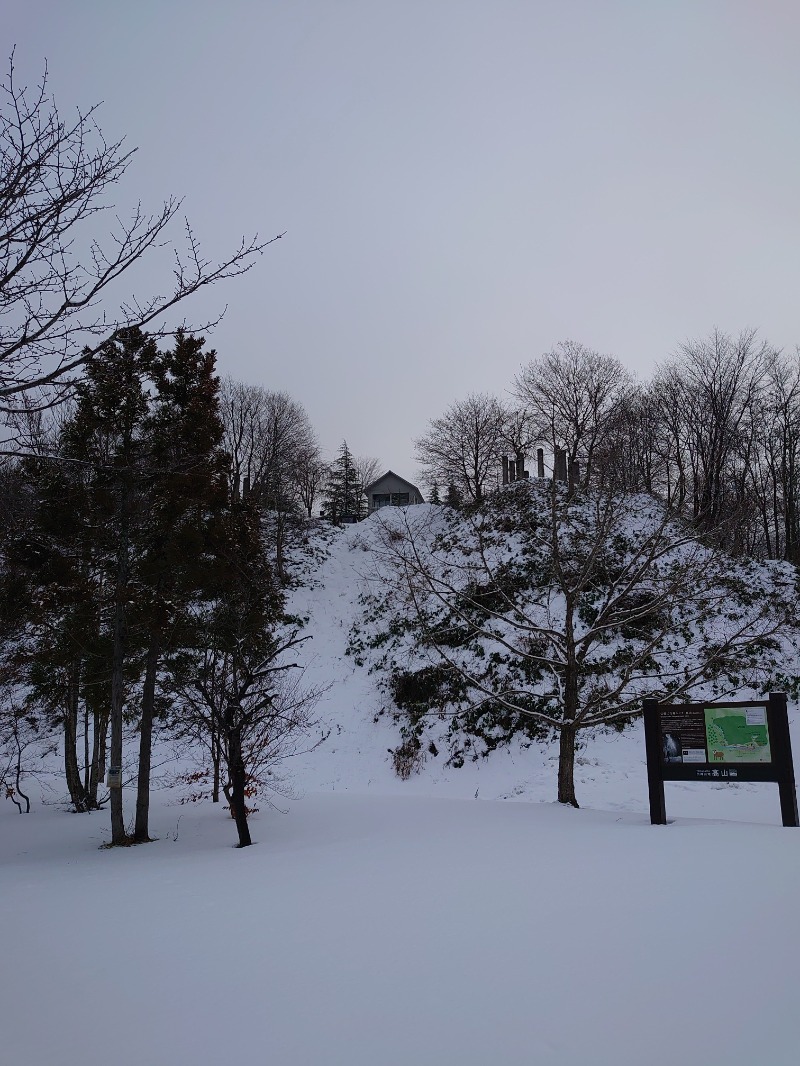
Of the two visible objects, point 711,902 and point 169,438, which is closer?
point 711,902

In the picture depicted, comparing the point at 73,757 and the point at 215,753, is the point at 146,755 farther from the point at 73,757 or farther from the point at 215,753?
the point at 73,757

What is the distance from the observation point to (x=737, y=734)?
27.9 ft

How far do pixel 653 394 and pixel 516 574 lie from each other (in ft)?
55.3

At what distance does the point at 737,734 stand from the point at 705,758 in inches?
19.7

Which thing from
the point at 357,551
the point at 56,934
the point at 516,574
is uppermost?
the point at 357,551

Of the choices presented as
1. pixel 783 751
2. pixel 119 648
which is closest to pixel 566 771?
pixel 783 751

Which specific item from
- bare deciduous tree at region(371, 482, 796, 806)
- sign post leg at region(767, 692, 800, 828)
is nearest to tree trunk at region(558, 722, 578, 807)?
bare deciduous tree at region(371, 482, 796, 806)

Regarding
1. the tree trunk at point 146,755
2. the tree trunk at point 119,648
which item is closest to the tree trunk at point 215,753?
the tree trunk at point 146,755

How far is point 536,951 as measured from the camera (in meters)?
4.56

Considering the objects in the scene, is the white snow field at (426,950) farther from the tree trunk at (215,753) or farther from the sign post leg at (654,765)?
the tree trunk at (215,753)

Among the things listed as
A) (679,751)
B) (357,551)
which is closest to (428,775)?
(679,751)

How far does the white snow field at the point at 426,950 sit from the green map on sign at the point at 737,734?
80 centimetres

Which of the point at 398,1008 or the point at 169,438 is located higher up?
the point at 169,438

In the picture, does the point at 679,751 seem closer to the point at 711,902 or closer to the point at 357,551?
the point at 711,902
